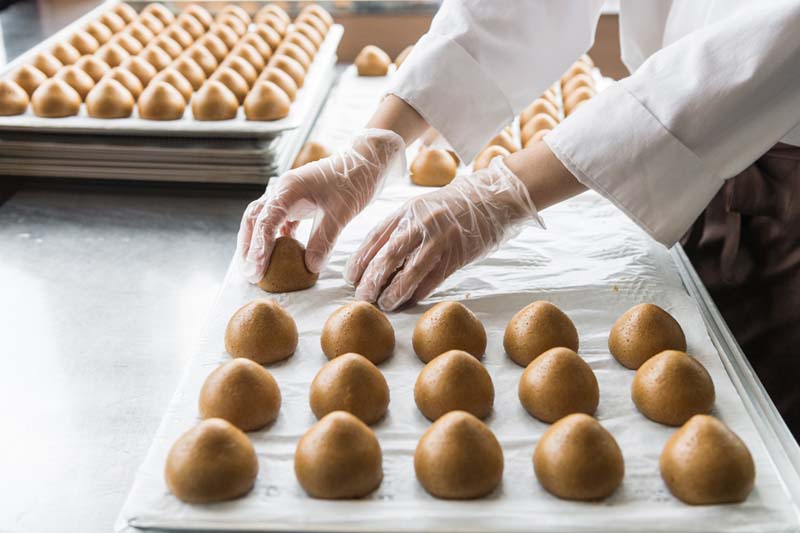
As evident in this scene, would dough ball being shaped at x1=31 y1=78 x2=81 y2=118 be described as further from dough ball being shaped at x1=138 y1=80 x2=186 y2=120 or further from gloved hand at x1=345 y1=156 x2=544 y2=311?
gloved hand at x1=345 y1=156 x2=544 y2=311

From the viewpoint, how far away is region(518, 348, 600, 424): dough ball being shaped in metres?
1.26

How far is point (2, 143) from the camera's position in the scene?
2170 mm

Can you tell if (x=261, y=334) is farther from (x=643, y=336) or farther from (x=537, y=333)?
(x=643, y=336)

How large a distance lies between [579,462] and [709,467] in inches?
6.3

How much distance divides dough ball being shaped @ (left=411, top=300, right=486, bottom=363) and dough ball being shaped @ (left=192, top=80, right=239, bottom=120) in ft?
3.44

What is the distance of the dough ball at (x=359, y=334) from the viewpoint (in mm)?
1392

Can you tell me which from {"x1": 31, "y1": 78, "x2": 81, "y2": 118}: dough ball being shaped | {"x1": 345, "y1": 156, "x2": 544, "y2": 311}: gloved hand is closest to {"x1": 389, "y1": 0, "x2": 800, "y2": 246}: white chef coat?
{"x1": 345, "y1": 156, "x2": 544, "y2": 311}: gloved hand

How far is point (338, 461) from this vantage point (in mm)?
1088

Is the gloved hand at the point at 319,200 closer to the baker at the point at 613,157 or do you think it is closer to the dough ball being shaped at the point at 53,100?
the baker at the point at 613,157

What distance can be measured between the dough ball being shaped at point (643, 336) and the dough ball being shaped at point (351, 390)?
1.32ft

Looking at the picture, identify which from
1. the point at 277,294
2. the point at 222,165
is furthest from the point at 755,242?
the point at 222,165

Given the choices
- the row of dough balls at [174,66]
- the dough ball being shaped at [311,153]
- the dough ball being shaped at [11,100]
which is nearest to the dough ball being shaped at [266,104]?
the row of dough balls at [174,66]

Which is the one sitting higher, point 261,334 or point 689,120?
point 689,120

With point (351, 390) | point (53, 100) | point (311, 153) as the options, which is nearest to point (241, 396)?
point (351, 390)
